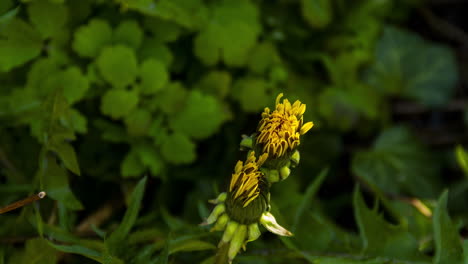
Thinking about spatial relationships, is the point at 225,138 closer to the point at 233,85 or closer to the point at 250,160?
the point at 233,85

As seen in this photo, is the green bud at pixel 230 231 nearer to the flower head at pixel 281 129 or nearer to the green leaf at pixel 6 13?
the flower head at pixel 281 129

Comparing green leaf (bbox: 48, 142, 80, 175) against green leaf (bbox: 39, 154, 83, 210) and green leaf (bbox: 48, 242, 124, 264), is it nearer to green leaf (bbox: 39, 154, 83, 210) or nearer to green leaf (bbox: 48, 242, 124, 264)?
green leaf (bbox: 39, 154, 83, 210)

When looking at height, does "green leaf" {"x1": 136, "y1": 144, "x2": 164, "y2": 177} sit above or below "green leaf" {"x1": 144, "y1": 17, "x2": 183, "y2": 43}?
below

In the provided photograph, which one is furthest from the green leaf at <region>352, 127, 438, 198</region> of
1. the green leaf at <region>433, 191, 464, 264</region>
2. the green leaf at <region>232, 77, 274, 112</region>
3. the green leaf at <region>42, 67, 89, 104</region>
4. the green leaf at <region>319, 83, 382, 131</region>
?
the green leaf at <region>42, 67, 89, 104</region>

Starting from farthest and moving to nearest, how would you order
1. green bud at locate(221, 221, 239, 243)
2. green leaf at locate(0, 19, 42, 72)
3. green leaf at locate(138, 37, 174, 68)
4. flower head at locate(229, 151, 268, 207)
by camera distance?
green leaf at locate(138, 37, 174, 68)
green leaf at locate(0, 19, 42, 72)
green bud at locate(221, 221, 239, 243)
flower head at locate(229, 151, 268, 207)

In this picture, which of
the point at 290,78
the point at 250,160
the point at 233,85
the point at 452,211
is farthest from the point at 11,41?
the point at 452,211

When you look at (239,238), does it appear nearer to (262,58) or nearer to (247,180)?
(247,180)

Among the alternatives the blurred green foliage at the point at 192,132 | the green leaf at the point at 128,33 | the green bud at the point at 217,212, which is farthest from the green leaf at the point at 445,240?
the green leaf at the point at 128,33
